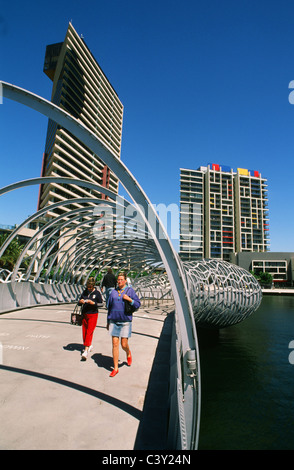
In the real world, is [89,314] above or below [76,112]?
below

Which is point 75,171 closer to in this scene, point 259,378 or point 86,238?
point 86,238

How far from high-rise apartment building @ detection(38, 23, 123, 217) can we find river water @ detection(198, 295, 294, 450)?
2004 inches

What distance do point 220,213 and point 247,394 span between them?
327 feet

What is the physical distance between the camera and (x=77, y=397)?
339 centimetres

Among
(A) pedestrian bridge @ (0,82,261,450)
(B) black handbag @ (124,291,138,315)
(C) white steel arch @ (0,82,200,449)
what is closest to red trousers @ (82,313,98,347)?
(A) pedestrian bridge @ (0,82,261,450)

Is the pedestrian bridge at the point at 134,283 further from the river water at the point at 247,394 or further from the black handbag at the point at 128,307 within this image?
the river water at the point at 247,394

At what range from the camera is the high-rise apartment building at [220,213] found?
9938 cm

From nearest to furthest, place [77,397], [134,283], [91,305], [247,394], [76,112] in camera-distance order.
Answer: [77,397], [91,305], [247,394], [134,283], [76,112]

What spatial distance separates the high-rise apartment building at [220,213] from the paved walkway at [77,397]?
305ft

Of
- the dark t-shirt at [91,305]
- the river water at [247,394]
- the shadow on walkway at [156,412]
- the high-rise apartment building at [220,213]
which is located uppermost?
the high-rise apartment building at [220,213]

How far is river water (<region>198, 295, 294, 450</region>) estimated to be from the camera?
521cm

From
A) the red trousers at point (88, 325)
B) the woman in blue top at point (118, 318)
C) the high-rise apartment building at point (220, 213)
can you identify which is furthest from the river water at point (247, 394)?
the high-rise apartment building at point (220, 213)

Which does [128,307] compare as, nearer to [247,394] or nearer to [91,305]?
[91,305]

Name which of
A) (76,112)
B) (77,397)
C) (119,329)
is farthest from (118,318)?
(76,112)
